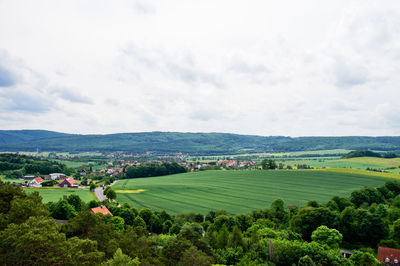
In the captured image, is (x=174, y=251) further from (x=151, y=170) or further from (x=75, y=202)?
(x=151, y=170)

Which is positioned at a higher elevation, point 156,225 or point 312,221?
point 312,221

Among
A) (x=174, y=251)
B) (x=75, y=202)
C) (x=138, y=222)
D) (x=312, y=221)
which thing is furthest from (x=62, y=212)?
(x=312, y=221)

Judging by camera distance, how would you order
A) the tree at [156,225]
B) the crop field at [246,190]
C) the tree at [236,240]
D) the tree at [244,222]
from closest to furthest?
the tree at [236,240]
the tree at [244,222]
the tree at [156,225]
the crop field at [246,190]

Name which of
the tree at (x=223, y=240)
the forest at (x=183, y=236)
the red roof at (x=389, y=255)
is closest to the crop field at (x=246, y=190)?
the forest at (x=183, y=236)

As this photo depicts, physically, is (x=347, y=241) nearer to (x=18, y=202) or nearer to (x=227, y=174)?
(x=18, y=202)

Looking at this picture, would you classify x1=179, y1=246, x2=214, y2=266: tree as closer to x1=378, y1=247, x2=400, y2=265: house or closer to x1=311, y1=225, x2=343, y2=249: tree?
x1=311, y1=225, x2=343, y2=249: tree

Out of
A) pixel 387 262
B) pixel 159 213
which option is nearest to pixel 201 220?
pixel 159 213

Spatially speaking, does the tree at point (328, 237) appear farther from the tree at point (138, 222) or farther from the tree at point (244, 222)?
the tree at point (138, 222)
